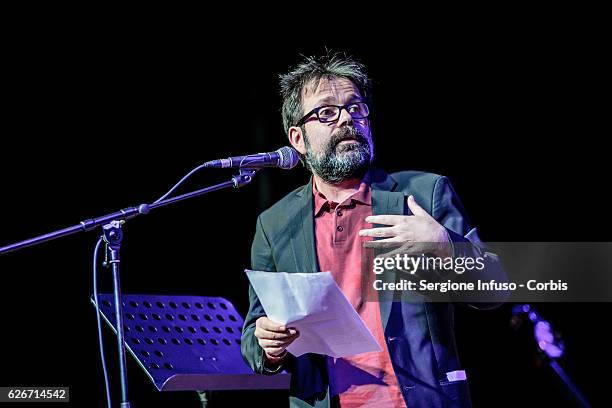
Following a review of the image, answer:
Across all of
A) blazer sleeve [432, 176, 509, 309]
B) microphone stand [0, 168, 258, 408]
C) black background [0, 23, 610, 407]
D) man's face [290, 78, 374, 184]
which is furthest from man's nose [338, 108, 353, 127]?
black background [0, 23, 610, 407]

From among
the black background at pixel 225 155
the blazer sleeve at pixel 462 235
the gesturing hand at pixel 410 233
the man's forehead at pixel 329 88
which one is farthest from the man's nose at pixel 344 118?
the black background at pixel 225 155

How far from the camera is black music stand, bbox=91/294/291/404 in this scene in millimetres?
2689

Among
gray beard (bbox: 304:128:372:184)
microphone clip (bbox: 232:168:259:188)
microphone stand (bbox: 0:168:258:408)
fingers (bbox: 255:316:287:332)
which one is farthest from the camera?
gray beard (bbox: 304:128:372:184)

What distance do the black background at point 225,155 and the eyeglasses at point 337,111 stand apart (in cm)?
141

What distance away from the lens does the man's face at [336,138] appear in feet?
9.52

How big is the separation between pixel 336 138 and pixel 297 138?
0.97 feet

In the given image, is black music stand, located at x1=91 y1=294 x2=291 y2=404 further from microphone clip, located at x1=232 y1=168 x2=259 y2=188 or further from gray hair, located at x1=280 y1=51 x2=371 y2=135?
gray hair, located at x1=280 y1=51 x2=371 y2=135

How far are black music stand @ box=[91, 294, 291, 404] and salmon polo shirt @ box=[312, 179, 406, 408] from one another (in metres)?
0.42

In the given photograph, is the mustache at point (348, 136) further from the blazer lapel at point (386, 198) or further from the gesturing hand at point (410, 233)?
the gesturing hand at point (410, 233)

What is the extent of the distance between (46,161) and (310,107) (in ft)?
6.07

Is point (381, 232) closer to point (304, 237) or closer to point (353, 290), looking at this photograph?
point (353, 290)

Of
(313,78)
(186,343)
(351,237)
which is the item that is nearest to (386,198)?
(351,237)

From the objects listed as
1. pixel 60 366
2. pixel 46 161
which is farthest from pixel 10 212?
pixel 60 366

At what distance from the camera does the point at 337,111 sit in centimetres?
298
